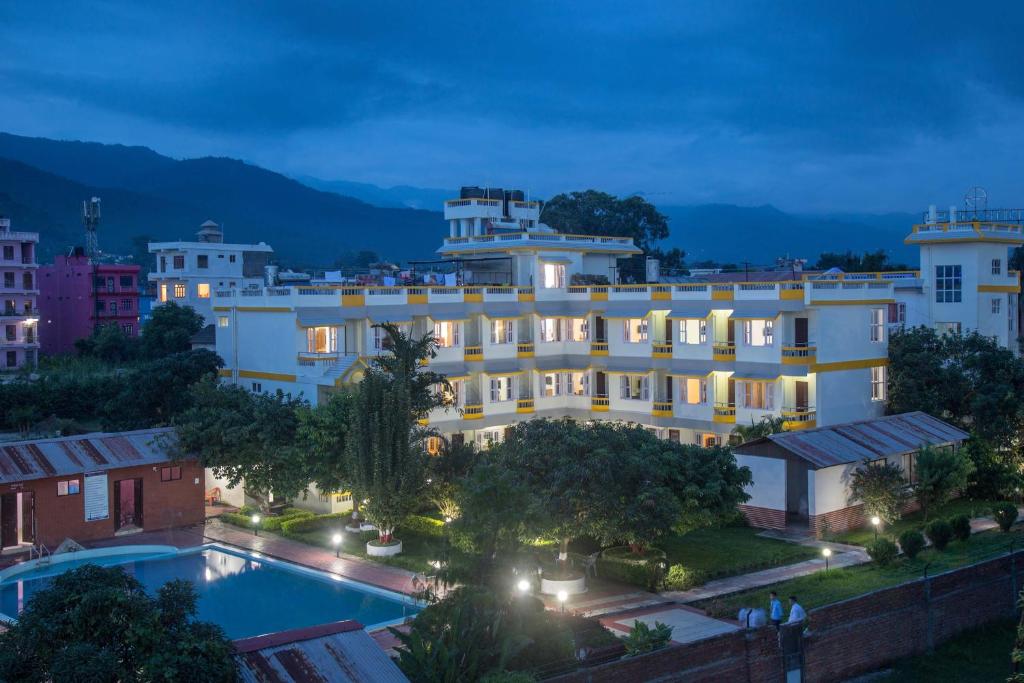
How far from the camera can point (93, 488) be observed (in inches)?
1097

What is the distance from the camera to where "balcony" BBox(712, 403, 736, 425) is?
3547 centimetres

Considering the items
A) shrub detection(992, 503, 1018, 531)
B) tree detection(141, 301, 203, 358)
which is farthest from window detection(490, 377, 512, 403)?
tree detection(141, 301, 203, 358)

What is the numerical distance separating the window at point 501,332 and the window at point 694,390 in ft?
22.5

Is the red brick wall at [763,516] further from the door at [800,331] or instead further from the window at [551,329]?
the window at [551,329]

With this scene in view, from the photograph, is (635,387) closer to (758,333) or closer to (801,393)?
(758,333)

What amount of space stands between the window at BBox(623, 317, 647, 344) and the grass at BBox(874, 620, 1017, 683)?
65.3ft

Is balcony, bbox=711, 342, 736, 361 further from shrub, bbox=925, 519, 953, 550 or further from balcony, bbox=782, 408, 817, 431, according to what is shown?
shrub, bbox=925, 519, 953, 550

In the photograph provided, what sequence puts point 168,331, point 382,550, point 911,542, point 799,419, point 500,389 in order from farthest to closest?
1. point 168,331
2. point 500,389
3. point 799,419
4. point 382,550
5. point 911,542

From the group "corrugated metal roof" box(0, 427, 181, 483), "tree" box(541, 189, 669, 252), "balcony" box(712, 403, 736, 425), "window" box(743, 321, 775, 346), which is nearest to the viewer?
"corrugated metal roof" box(0, 427, 181, 483)

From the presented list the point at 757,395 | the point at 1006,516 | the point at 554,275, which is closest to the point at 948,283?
the point at 757,395

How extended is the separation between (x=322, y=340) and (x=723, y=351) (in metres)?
14.1

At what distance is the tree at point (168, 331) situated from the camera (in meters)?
56.0

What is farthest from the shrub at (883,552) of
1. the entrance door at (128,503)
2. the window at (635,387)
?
the entrance door at (128,503)

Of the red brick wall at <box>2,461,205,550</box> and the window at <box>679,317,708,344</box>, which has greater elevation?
the window at <box>679,317,708,344</box>
